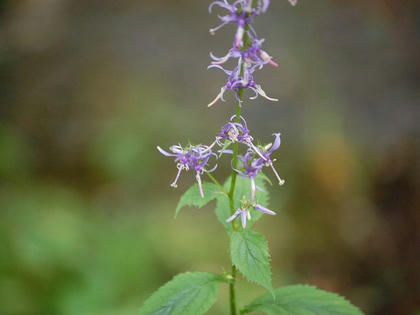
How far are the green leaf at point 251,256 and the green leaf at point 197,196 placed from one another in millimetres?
230

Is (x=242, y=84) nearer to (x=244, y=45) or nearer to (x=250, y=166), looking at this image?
(x=244, y=45)

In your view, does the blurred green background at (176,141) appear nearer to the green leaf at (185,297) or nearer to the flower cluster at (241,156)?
the green leaf at (185,297)

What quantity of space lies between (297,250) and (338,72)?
3394mm

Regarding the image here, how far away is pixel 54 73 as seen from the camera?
26.8 feet

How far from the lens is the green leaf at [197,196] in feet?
8.44

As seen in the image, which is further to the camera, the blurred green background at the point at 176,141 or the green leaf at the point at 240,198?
the blurred green background at the point at 176,141

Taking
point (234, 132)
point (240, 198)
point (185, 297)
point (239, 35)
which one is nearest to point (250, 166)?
point (234, 132)

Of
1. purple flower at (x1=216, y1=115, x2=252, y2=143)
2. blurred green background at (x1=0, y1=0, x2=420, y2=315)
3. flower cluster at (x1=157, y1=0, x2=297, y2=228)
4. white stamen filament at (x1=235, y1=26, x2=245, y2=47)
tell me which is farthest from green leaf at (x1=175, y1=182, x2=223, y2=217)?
blurred green background at (x1=0, y1=0, x2=420, y2=315)

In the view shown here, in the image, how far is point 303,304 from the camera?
2.79 metres

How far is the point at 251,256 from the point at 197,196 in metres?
0.42

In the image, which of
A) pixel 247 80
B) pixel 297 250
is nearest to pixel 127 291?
pixel 297 250

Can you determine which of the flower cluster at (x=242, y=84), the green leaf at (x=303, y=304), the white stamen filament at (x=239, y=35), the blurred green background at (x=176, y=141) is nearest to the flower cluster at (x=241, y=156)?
the flower cluster at (x=242, y=84)

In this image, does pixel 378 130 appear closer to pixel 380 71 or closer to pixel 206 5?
Result: pixel 380 71

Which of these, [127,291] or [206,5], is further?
[206,5]
